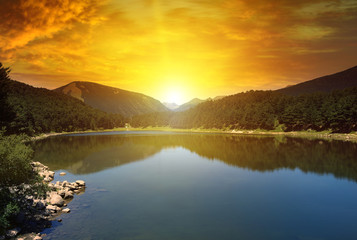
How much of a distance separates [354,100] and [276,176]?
4528 inches

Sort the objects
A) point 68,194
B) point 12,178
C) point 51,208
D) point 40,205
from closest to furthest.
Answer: point 12,178 < point 40,205 < point 51,208 < point 68,194

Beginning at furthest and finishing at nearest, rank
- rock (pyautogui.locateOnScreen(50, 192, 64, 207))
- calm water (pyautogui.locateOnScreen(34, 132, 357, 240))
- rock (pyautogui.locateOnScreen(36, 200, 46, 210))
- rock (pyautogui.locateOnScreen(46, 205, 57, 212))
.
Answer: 1. rock (pyautogui.locateOnScreen(50, 192, 64, 207))
2. rock (pyautogui.locateOnScreen(46, 205, 57, 212))
3. rock (pyautogui.locateOnScreen(36, 200, 46, 210))
4. calm water (pyautogui.locateOnScreen(34, 132, 357, 240))

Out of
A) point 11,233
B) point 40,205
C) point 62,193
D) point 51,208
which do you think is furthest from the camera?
point 62,193

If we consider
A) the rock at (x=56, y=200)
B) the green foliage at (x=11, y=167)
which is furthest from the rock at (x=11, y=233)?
the rock at (x=56, y=200)

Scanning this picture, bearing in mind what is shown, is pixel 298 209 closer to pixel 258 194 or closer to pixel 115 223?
pixel 258 194

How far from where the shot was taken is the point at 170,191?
122 ft

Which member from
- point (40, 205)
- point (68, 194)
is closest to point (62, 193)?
point (68, 194)

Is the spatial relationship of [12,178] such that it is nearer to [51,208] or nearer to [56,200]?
[51,208]

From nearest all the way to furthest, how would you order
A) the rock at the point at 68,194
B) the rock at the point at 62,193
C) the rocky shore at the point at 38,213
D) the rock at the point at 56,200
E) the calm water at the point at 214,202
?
the rocky shore at the point at 38,213
the calm water at the point at 214,202
the rock at the point at 56,200
the rock at the point at 62,193
the rock at the point at 68,194

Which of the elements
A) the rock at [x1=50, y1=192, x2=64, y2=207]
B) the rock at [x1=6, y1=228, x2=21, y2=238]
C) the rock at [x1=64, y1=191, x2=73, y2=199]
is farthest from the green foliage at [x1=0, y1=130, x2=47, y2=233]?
the rock at [x1=64, y1=191, x2=73, y2=199]

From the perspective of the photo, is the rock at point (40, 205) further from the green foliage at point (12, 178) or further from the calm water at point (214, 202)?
the calm water at point (214, 202)

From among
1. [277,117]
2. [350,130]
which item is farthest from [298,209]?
[277,117]

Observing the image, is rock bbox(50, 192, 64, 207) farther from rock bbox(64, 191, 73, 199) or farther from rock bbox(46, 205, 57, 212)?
rock bbox(64, 191, 73, 199)

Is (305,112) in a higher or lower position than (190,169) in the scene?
higher
